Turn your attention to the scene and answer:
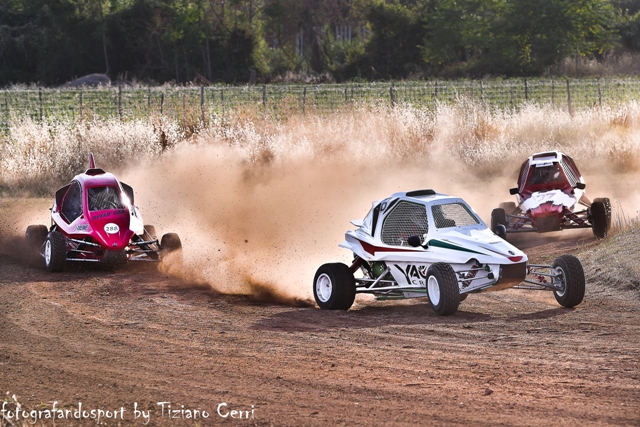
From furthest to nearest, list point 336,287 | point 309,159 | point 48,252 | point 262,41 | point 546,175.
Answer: point 262,41 < point 309,159 < point 546,175 < point 48,252 < point 336,287

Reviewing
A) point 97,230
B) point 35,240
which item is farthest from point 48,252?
point 35,240

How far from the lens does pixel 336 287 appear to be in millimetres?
13117

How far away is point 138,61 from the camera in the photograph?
67.9 m

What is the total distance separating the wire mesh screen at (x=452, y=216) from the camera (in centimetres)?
1304

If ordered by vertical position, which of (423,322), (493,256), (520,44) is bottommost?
(423,322)

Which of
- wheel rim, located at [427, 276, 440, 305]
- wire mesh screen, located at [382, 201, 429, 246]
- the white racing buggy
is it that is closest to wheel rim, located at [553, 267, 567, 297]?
the white racing buggy

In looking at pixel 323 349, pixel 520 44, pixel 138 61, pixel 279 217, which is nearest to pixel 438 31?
pixel 520 44

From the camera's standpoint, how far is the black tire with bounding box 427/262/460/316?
39.4 feet

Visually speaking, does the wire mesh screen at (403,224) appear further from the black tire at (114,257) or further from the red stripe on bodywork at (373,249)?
the black tire at (114,257)

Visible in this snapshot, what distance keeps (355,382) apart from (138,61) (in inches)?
2414

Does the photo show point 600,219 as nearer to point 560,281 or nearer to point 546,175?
point 546,175

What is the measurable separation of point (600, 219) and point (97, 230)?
31.1 ft

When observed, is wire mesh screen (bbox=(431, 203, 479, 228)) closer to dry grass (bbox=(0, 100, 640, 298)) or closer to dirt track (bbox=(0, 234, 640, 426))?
dirt track (bbox=(0, 234, 640, 426))

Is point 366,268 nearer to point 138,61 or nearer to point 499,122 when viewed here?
point 499,122
